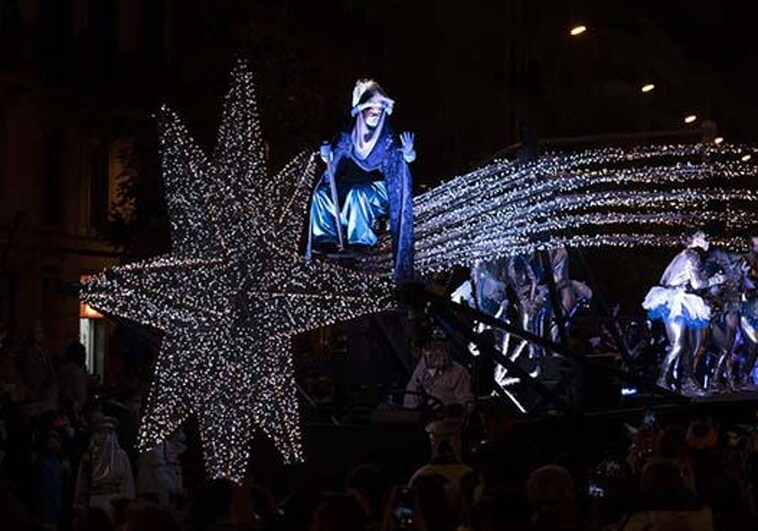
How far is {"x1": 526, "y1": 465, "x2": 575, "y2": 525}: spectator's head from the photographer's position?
937 centimetres

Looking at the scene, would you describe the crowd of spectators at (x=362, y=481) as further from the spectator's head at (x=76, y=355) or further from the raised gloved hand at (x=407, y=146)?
the raised gloved hand at (x=407, y=146)

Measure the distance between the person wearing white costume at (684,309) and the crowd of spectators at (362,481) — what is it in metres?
3.34

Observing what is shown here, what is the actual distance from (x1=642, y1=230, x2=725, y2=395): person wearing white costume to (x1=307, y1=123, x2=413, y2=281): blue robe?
6.81 m

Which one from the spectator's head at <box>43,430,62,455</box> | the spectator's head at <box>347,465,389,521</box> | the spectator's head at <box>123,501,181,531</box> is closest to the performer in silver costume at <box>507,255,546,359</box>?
the spectator's head at <box>43,430,62,455</box>

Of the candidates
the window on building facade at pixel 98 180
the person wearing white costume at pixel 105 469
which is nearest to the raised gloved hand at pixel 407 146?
the person wearing white costume at pixel 105 469

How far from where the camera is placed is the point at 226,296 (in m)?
16.7

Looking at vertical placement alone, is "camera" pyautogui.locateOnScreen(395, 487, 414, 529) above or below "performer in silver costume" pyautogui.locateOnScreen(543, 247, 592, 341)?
below

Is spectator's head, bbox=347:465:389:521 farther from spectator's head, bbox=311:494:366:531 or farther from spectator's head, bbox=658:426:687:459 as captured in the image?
spectator's head, bbox=311:494:366:531

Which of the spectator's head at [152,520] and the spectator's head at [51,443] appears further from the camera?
the spectator's head at [51,443]

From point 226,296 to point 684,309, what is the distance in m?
10.4

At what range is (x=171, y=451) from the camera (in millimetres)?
18469

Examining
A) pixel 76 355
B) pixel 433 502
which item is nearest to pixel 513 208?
pixel 76 355

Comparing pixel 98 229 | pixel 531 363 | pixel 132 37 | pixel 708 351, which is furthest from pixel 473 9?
pixel 531 363

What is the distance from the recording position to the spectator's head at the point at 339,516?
832 cm
